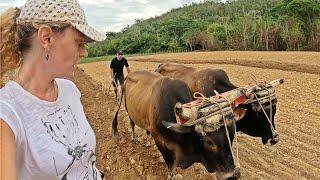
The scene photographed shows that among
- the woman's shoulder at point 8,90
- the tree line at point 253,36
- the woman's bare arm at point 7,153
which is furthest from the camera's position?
the tree line at point 253,36

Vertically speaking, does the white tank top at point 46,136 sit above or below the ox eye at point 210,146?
above

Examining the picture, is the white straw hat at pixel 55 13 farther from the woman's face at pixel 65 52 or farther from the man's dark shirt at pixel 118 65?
the man's dark shirt at pixel 118 65

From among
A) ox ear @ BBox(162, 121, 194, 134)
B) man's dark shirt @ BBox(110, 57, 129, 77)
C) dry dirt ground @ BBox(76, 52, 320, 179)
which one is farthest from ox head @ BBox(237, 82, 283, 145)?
man's dark shirt @ BBox(110, 57, 129, 77)

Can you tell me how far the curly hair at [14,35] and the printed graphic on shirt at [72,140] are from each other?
0.32 meters

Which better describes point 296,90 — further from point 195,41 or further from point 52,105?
point 195,41

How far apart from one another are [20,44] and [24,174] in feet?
1.92

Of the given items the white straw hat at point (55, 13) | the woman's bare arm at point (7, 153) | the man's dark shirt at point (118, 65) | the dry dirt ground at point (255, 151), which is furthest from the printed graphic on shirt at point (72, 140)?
the man's dark shirt at point (118, 65)

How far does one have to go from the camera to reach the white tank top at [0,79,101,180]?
174 cm

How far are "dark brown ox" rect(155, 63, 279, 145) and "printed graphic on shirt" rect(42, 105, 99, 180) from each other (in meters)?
4.22

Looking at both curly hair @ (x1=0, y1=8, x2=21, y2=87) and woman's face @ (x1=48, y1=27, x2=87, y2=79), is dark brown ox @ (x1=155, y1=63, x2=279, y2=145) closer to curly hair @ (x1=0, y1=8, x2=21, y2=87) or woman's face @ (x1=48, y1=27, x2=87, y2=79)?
woman's face @ (x1=48, y1=27, x2=87, y2=79)

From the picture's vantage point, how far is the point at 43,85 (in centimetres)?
194

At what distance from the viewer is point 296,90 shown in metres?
14.5

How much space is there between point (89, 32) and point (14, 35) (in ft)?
1.12

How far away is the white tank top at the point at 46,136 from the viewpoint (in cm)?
174
